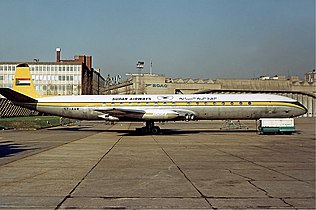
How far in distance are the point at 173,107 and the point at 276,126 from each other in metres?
9.78

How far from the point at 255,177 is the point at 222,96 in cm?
2334

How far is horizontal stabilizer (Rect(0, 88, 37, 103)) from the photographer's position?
36094 millimetres

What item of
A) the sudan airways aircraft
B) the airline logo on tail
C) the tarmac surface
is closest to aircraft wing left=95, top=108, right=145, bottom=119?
the sudan airways aircraft

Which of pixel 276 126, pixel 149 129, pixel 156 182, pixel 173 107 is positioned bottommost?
pixel 156 182

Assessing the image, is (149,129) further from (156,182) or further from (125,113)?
(156,182)

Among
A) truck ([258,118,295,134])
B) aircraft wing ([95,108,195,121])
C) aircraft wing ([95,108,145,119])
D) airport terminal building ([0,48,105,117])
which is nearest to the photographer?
aircraft wing ([95,108,145,119])

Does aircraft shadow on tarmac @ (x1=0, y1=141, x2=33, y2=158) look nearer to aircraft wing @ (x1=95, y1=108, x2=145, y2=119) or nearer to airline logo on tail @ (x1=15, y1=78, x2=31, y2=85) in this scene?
aircraft wing @ (x1=95, y1=108, x2=145, y2=119)

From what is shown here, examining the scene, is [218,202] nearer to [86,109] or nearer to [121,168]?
[121,168]

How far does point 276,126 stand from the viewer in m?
33.9

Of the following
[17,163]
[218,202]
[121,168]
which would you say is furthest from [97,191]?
[17,163]

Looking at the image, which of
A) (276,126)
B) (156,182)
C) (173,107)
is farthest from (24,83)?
(156,182)

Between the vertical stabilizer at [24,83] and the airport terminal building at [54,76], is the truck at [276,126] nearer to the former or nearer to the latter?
the vertical stabilizer at [24,83]

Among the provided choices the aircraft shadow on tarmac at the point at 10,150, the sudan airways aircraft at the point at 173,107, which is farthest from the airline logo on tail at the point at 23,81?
the aircraft shadow on tarmac at the point at 10,150

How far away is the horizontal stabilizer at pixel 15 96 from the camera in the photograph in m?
36.1
